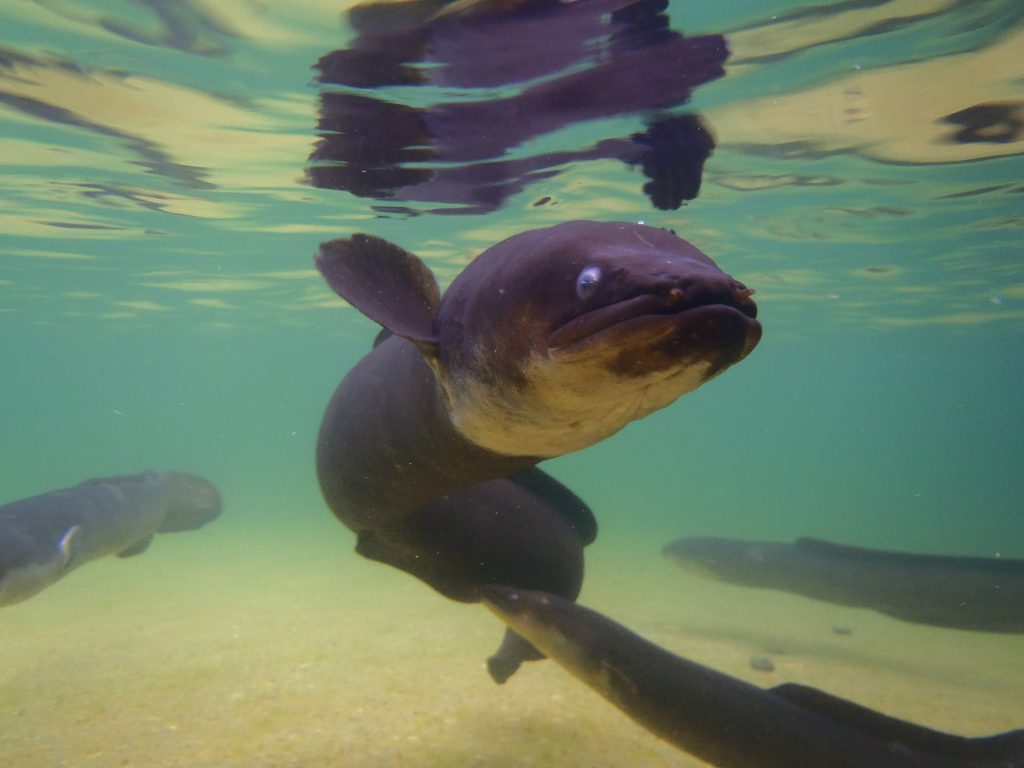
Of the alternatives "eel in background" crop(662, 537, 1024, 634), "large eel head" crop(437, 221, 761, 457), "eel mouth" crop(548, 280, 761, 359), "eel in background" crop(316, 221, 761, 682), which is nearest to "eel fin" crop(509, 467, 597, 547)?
"eel in background" crop(316, 221, 761, 682)

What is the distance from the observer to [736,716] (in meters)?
3.38

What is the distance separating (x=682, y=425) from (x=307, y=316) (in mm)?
141417

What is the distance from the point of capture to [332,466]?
439cm

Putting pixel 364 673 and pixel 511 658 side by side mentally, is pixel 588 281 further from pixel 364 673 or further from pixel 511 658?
pixel 364 673

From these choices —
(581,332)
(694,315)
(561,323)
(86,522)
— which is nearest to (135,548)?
(86,522)

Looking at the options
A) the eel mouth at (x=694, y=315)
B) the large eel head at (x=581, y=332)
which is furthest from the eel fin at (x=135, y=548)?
the eel mouth at (x=694, y=315)

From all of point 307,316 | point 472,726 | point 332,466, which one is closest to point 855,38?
point 332,466

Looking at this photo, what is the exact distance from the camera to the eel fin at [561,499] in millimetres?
4734

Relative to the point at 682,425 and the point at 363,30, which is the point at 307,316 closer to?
the point at 363,30

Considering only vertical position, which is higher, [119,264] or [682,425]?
[119,264]

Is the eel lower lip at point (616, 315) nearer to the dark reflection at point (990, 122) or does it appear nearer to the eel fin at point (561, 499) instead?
the eel fin at point (561, 499)

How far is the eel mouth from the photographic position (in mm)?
1995

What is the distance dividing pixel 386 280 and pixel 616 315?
5.31ft

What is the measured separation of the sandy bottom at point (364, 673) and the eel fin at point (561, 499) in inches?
71.0
